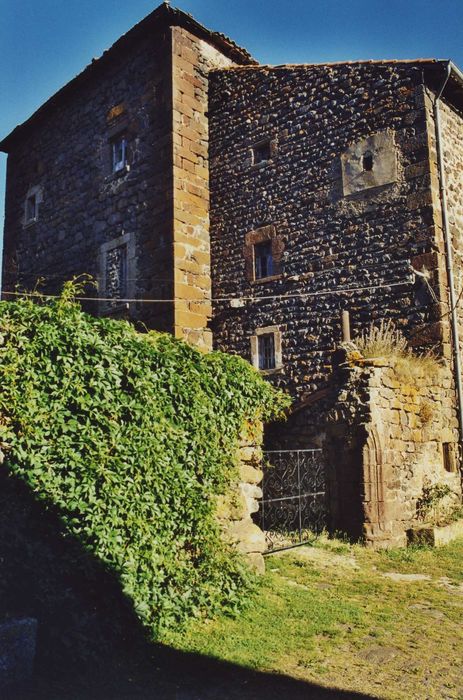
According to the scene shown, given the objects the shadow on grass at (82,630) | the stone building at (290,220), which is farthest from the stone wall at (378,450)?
the shadow on grass at (82,630)

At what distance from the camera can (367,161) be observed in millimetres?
11305

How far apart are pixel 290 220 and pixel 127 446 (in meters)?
8.93

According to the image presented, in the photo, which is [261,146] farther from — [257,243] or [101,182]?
[101,182]

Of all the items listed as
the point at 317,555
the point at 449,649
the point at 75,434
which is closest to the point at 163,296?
the point at 317,555

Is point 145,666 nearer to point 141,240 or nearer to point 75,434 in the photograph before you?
point 75,434

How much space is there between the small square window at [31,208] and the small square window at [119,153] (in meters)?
3.59

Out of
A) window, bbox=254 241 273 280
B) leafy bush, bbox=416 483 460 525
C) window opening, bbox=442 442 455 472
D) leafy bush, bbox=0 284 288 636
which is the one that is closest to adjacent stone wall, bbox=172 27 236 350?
window, bbox=254 241 273 280

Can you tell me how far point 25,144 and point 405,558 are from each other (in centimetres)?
1608

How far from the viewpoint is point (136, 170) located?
13.6 metres

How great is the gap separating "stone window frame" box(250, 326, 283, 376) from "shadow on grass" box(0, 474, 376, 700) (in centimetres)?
838

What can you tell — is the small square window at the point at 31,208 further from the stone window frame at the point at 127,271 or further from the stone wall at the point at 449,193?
the stone wall at the point at 449,193

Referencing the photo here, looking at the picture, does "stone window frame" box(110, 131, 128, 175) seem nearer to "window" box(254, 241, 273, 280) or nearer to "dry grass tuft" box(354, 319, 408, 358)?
"window" box(254, 241, 273, 280)

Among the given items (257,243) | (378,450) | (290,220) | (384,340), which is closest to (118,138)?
(257,243)

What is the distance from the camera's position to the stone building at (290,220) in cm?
916
